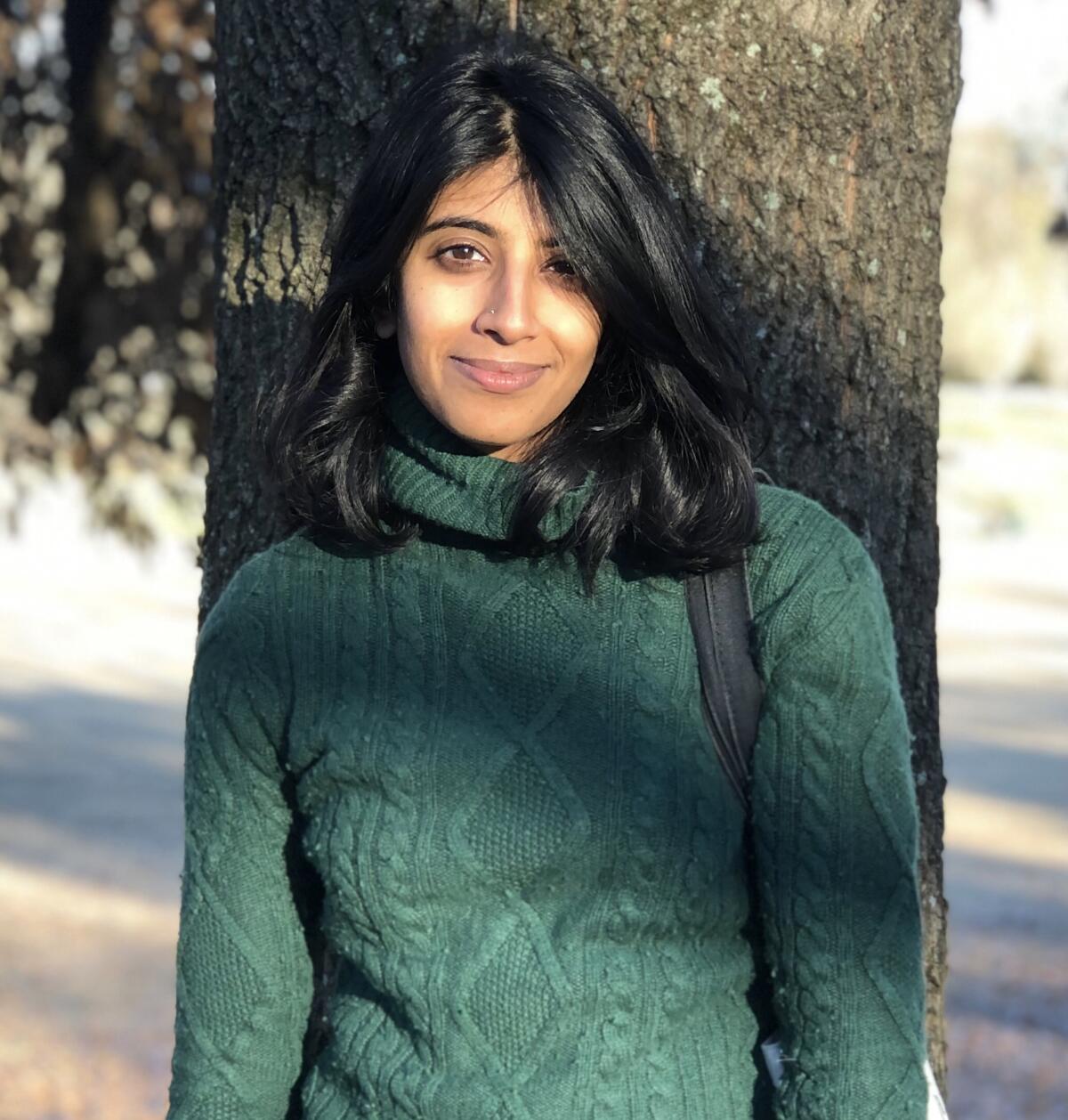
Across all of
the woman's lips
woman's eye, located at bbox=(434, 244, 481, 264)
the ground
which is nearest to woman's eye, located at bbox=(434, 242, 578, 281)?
woman's eye, located at bbox=(434, 244, 481, 264)

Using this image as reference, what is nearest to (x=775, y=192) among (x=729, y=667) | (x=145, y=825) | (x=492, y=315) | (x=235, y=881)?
(x=492, y=315)

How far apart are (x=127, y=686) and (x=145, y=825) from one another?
3679 millimetres

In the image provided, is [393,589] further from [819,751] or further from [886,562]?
[886,562]

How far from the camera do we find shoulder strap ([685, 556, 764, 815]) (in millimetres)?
1760

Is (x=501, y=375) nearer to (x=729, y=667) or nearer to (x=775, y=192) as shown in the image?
(x=729, y=667)

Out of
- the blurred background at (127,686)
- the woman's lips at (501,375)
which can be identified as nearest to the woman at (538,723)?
the woman's lips at (501,375)

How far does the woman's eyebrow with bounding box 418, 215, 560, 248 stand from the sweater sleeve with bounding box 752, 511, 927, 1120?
17.1 inches

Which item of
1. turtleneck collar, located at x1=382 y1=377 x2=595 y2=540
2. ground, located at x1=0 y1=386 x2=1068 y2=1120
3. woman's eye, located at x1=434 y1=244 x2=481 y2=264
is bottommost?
ground, located at x1=0 y1=386 x2=1068 y2=1120

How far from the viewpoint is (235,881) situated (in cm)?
192

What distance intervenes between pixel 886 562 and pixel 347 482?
85 cm

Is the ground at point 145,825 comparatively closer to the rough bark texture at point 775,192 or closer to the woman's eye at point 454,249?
the rough bark texture at point 775,192

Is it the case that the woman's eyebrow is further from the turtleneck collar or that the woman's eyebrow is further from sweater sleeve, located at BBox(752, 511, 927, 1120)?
sweater sleeve, located at BBox(752, 511, 927, 1120)

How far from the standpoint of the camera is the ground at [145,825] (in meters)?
6.37

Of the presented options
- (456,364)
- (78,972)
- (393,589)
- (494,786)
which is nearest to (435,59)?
(456,364)
